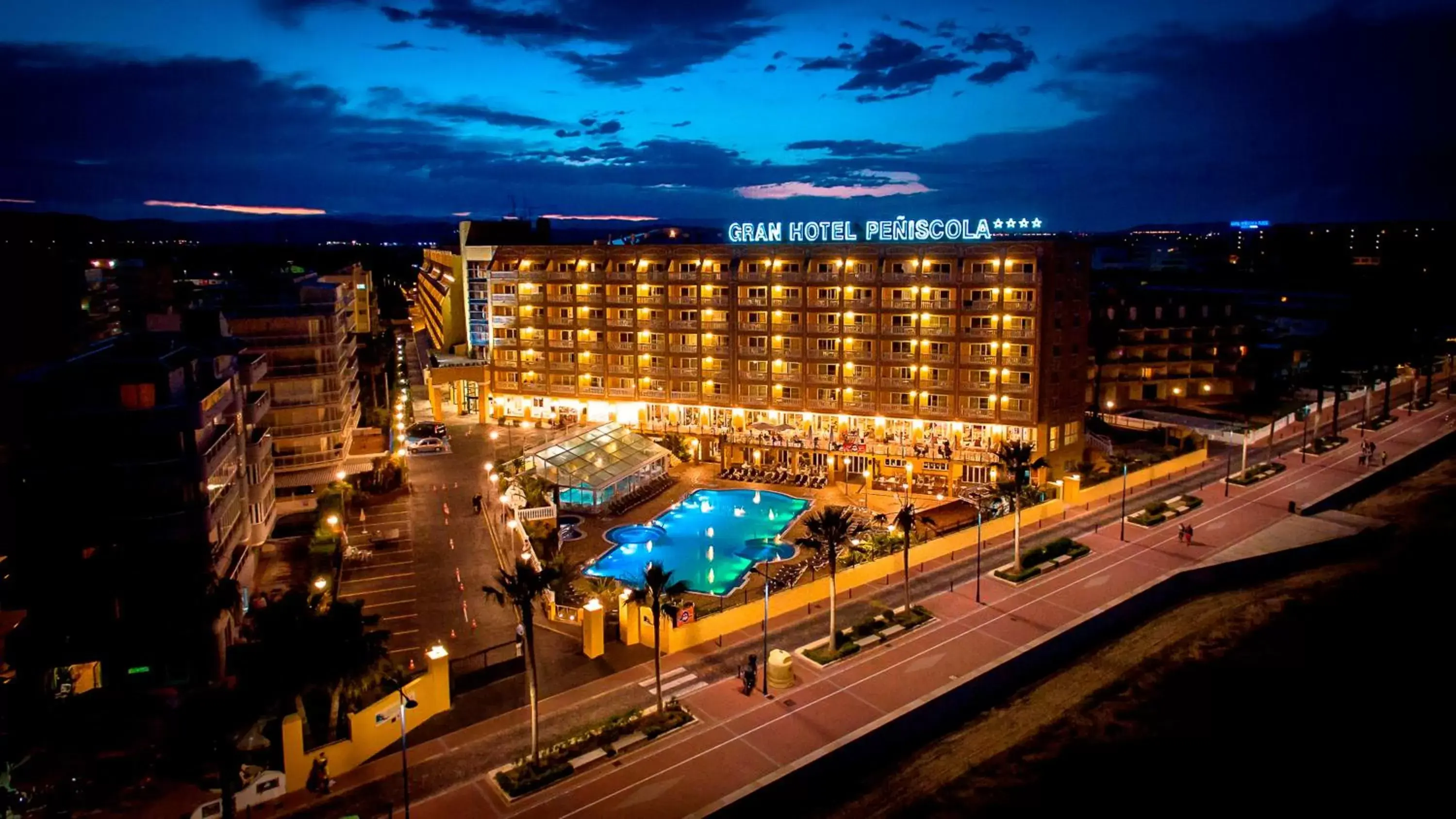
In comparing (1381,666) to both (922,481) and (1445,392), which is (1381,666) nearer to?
(922,481)

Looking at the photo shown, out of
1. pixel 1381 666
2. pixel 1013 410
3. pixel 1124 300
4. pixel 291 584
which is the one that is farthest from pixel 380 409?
→ pixel 1124 300

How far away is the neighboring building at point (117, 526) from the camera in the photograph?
4156cm

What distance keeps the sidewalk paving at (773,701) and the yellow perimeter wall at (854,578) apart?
0.80m

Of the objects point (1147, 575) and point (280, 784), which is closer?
point (280, 784)

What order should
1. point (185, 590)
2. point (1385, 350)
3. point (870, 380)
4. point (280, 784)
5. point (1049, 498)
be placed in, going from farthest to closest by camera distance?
point (1385, 350)
point (870, 380)
point (1049, 498)
point (185, 590)
point (280, 784)

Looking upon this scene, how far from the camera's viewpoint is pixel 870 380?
8981 centimetres

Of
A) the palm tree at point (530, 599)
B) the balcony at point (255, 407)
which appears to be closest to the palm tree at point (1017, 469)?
the palm tree at point (530, 599)

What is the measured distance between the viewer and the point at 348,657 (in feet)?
118

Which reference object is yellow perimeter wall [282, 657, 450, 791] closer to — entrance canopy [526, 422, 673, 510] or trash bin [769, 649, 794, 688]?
trash bin [769, 649, 794, 688]

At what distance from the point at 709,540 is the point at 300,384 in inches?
1338

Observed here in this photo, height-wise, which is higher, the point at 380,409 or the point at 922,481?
the point at 380,409

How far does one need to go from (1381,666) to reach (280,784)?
204ft

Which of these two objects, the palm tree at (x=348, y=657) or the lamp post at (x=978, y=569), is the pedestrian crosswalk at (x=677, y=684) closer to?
the palm tree at (x=348, y=657)

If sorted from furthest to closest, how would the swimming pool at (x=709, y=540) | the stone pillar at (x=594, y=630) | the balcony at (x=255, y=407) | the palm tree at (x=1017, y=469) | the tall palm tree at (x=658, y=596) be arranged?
the swimming pool at (x=709, y=540) → the palm tree at (x=1017, y=469) → the balcony at (x=255, y=407) → the stone pillar at (x=594, y=630) → the tall palm tree at (x=658, y=596)
